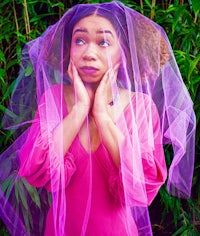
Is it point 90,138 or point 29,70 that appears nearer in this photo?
point 90,138

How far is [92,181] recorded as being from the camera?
809 mm

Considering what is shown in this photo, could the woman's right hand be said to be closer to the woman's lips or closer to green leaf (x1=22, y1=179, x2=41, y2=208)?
the woman's lips

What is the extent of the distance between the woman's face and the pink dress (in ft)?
0.29

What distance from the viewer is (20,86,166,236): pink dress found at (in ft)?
2.61

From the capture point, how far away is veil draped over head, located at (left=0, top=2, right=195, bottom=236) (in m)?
0.79

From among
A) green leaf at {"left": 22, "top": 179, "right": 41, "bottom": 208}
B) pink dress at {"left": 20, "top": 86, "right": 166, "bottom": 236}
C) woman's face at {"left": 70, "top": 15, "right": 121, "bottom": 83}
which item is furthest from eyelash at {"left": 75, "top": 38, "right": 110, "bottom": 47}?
green leaf at {"left": 22, "top": 179, "right": 41, "bottom": 208}

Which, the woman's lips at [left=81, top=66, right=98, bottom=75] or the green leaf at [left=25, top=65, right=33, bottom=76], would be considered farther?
the green leaf at [left=25, top=65, right=33, bottom=76]

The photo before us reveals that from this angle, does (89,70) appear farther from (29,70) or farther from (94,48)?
(29,70)

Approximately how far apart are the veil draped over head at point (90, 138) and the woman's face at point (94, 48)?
0.9 inches

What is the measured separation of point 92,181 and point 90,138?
0.28 feet

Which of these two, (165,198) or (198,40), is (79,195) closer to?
(165,198)

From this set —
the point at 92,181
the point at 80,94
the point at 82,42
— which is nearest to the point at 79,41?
the point at 82,42

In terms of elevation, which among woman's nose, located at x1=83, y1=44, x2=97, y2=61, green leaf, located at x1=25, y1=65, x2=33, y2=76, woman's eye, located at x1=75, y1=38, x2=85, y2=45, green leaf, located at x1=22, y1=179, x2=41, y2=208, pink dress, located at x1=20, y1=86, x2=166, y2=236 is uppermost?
woman's eye, located at x1=75, y1=38, x2=85, y2=45

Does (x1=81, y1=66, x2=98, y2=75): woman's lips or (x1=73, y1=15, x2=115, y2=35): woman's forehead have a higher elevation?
(x1=73, y1=15, x2=115, y2=35): woman's forehead
